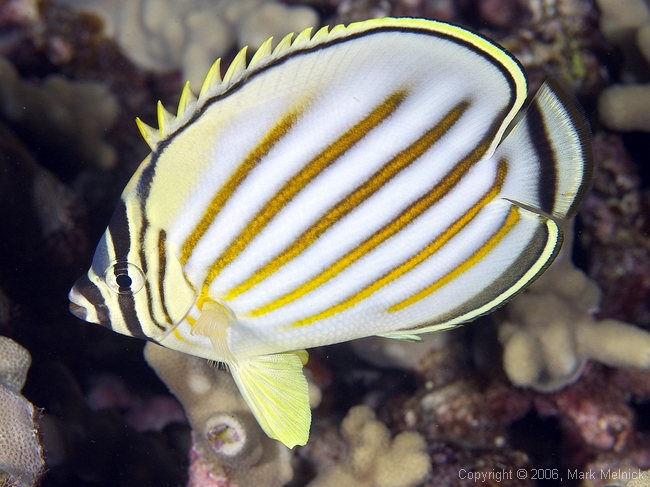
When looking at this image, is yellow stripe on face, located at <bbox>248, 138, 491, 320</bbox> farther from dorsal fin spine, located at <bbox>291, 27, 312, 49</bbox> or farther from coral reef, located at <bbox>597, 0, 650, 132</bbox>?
coral reef, located at <bbox>597, 0, 650, 132</bbox>

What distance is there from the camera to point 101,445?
10.3 feet

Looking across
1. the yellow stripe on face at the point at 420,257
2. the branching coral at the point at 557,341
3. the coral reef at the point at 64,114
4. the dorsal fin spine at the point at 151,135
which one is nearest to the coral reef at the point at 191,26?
the coral reef at the point at 64,114

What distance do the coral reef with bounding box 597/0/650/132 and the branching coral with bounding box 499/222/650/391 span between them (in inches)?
46.0

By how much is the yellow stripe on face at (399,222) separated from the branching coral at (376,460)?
4.93ft

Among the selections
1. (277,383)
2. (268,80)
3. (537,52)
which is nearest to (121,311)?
(277,383)

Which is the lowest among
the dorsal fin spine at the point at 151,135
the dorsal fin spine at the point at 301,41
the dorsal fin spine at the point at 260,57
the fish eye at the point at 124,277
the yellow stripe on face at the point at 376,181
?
the fish eye at the point at 124,277

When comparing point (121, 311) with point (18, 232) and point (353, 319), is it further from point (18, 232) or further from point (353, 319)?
point (18, 232)

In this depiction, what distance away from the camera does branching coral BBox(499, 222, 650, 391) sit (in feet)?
9.68

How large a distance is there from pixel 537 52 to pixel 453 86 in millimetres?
2604

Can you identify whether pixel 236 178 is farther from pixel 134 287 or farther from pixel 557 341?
pixel 557 341

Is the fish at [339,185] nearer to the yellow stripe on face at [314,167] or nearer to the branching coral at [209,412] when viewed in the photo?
the yellow stripe on face at [314,167]

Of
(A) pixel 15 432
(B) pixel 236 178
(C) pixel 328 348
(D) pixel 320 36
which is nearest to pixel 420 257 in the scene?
(B) pixel 236 178

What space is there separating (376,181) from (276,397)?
0.88m

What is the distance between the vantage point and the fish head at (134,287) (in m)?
1.60
